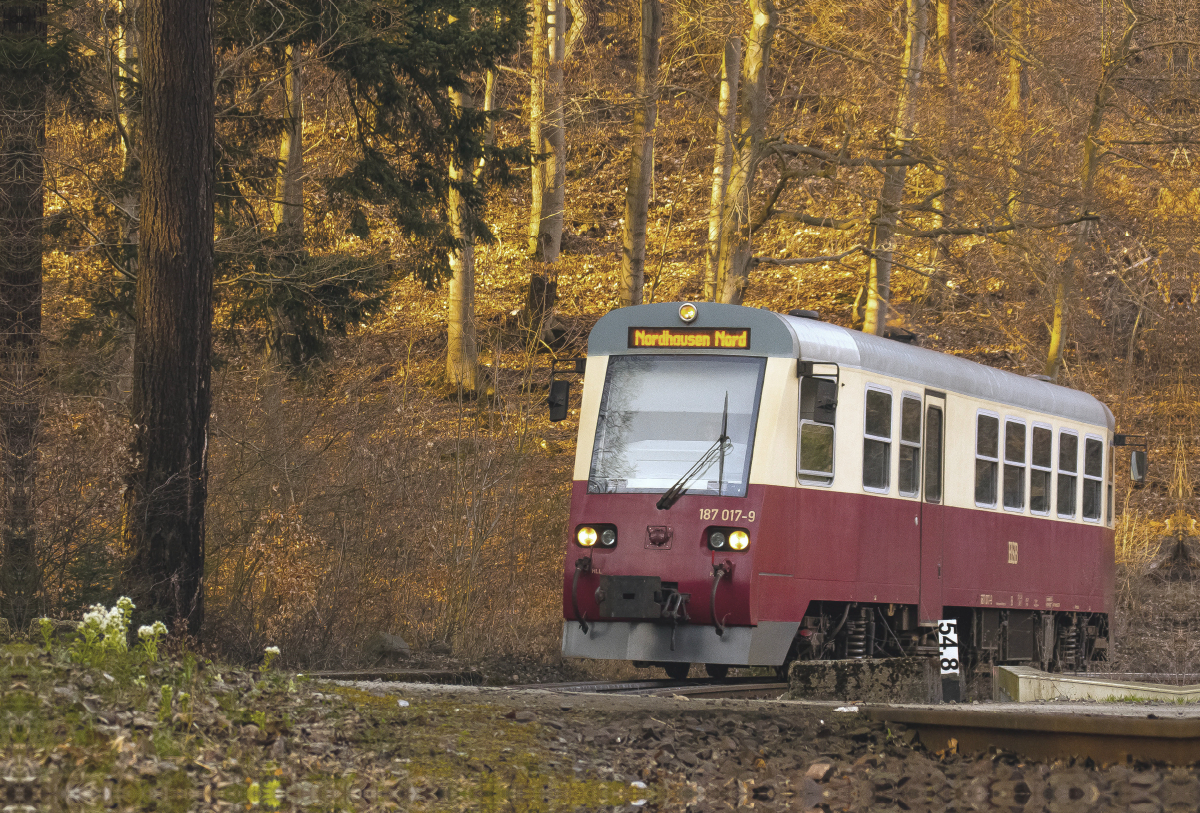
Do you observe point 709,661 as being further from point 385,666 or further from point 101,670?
point 101,670

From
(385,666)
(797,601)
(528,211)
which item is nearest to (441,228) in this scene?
(385,666)

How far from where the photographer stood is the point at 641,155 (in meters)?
25.2

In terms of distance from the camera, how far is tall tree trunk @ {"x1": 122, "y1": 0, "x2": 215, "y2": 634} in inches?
528

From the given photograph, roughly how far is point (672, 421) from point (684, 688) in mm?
2392

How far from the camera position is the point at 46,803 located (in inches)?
254

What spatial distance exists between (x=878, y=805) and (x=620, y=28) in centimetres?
4115

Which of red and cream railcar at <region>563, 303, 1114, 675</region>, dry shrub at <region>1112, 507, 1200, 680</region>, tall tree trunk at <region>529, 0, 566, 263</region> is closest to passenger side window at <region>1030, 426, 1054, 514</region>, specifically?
red and cream railcar at <region>563, 303, 1114, 675</region>

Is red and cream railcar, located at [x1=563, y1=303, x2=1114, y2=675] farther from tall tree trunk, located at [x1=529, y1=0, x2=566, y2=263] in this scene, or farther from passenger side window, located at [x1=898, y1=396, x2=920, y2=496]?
tall tree trunk, located at [x1=529, y1=0, x2=566, y2=263]

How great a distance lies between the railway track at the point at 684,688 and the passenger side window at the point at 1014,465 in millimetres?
3757

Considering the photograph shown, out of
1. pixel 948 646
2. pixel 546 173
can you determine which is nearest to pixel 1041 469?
pixel 948 646

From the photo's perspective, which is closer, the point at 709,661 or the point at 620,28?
the point at 709,661

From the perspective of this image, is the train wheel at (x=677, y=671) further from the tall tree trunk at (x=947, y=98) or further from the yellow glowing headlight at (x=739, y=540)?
the tall tree trunk at (x=947, y=98)

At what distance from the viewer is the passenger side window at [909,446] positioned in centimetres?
1491

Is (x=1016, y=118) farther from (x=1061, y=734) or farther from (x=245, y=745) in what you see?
(x=245, y=745)
